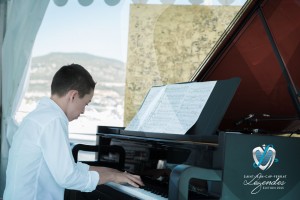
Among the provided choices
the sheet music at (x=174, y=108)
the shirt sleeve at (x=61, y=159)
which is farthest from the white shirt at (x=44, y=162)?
the sheet music at (x=174, y=108)

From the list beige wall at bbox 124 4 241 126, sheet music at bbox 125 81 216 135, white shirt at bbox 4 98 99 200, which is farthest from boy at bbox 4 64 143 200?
beige wall at bbox 124 4 241 126

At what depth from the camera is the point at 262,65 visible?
8.93 feet

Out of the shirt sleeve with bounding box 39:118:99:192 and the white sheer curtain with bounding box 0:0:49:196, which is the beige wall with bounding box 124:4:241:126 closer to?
the white sheer curtain with bounding box 0:0:49:196

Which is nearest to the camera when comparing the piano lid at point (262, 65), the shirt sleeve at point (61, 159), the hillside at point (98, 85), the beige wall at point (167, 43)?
the shirt sleeve at point (61, 159)

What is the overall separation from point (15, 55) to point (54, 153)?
9.73 feet

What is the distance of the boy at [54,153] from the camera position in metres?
1.90

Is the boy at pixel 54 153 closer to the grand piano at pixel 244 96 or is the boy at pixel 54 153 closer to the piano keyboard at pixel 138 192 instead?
the piano keyboard at pixel 138 192

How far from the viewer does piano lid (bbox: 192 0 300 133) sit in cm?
250

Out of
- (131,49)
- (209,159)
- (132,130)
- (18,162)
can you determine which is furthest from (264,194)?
(131,49)

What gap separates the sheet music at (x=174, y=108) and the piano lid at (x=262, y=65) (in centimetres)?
30

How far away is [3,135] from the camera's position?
15.2ft

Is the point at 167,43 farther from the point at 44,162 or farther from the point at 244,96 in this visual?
the point at 44,162

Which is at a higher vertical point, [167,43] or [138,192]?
[167,43]
